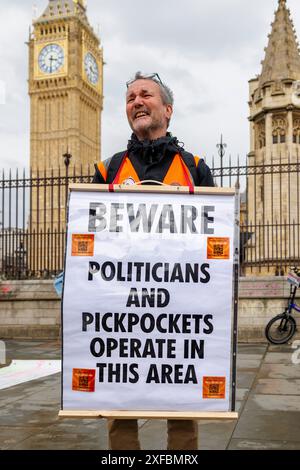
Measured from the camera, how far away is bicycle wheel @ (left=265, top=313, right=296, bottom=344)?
34.7 feet

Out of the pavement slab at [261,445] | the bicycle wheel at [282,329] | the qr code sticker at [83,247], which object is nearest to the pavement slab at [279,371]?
the bicycle wheel at [282,329]

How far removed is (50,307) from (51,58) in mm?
81079

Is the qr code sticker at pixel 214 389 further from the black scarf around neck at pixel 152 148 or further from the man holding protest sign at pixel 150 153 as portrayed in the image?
the black scarf around neck at pixel 152 148

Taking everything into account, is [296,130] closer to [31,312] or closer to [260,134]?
[260,134]

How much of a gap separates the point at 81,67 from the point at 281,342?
273 feet

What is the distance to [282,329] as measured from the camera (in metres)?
10.6

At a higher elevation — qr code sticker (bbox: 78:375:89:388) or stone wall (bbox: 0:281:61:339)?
qr code sticker (bbox: 78:375:89:388)

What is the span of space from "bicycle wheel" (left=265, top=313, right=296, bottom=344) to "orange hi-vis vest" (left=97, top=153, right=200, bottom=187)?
824 cm

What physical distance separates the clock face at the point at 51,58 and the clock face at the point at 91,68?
14.4ft

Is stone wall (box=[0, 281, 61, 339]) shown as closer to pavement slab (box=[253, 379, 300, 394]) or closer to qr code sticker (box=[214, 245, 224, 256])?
pavement slab (box=[253, 379, 300, 394])

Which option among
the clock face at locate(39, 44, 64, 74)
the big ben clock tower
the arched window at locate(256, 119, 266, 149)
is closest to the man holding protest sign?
the arched window at locate(256, 119, 266, 149)

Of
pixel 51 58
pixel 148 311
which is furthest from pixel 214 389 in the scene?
pixel 51 58
